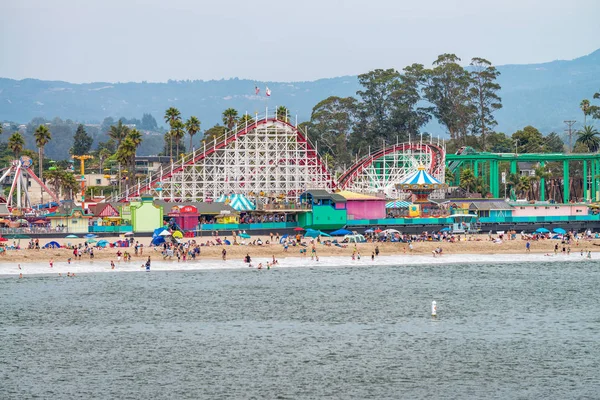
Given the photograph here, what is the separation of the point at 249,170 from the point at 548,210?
104 ft

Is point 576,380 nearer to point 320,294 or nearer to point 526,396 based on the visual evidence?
point 526,396

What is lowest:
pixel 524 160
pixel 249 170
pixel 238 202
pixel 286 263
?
pixel 286 263

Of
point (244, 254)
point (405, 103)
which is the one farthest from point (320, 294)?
point (405, 103)

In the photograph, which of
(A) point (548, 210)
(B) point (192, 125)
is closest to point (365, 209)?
(A) point (548, 210)

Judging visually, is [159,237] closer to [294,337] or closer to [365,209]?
[365,209]

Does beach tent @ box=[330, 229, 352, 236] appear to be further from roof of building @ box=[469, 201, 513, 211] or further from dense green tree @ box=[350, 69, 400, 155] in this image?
dense green tree @ box=[350, 69, 400, 155]

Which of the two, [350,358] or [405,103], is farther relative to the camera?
[405,103]

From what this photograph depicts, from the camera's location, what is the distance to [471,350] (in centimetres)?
4281

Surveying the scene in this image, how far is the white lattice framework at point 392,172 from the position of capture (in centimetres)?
11169

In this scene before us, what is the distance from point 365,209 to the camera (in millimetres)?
96312

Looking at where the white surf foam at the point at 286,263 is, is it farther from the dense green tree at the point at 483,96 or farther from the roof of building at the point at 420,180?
the dense green tree at the point at 483,96

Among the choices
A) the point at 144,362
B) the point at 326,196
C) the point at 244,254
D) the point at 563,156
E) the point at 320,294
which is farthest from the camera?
the point at 563,156

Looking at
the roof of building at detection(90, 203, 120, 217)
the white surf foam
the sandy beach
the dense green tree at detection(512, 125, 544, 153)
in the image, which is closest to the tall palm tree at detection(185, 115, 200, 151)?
the roof of building at detection(90, 203, 120, 217)

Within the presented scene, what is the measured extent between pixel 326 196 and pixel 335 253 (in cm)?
1371
